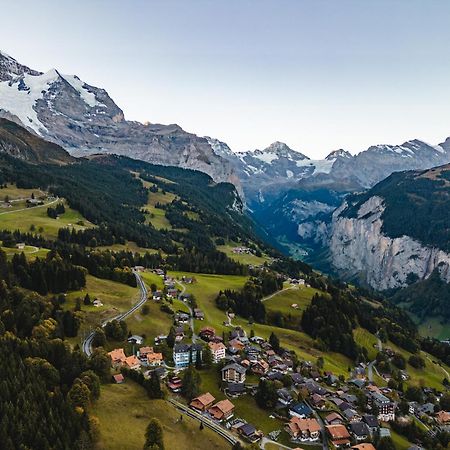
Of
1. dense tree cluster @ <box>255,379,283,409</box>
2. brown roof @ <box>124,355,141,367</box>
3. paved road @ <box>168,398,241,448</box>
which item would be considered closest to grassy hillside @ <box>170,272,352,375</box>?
brown roof @ <box>124,355,141,367</box>

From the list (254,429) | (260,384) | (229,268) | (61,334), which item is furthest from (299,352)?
(229,268)

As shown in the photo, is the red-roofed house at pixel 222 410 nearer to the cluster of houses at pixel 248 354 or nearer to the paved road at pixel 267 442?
the paved road at pixel 267 442

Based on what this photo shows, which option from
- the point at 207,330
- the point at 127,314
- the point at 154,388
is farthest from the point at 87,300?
the point at 154,388

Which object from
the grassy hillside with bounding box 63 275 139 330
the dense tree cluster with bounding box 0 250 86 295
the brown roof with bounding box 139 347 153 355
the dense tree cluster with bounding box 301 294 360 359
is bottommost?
the dense tree cluster with bounding box 301 294 360 359

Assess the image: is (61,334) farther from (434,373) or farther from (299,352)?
(434,373)

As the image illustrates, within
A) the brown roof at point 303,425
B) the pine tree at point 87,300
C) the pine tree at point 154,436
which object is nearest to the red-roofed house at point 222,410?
the brown roof at point 303,425

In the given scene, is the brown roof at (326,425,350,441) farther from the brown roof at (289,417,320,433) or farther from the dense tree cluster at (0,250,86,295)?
the dense tree cluster at (0,250,86,295)
